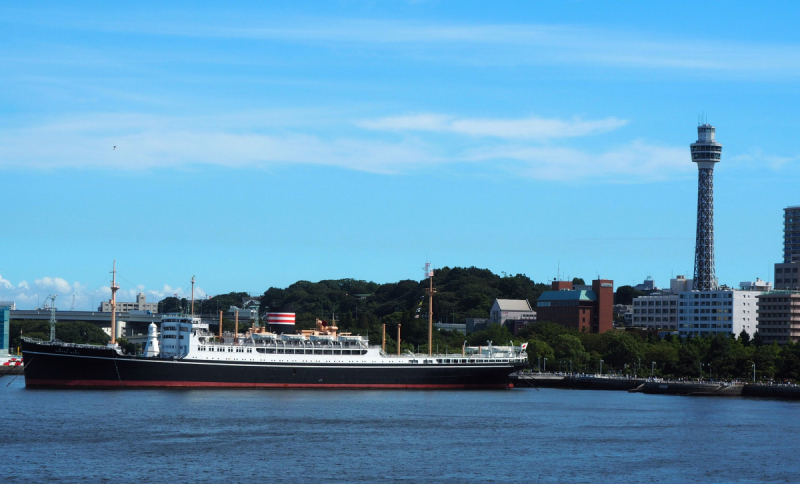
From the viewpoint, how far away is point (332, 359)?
91125 mm

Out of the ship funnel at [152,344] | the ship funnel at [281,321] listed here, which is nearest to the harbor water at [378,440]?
the ship funnel at [152,344]

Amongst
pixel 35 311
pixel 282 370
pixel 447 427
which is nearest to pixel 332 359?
pixel 282 370

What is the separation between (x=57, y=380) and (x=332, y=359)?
23.8m

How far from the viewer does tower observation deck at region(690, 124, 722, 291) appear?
177 meters

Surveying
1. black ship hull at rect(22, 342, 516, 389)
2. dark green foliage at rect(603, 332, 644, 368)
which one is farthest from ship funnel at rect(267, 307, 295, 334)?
dark green foliage at rect(603, 332, 644, 368)

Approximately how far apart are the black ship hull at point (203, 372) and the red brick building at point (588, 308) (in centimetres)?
7095

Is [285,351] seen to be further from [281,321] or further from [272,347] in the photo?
[281,321]

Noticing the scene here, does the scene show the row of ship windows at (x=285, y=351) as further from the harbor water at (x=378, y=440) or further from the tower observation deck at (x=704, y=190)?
the tower observation deck at (x=704, y=190)

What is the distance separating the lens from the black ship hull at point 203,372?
83812 mm

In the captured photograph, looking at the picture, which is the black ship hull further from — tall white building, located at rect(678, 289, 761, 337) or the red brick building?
the red brick building

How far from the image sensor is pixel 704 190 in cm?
17962

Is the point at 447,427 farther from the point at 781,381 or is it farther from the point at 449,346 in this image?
the point at 449,346

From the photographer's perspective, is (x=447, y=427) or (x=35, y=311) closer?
(x=447, y=427)

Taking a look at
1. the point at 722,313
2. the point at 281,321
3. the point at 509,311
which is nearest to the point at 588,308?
the point at 509,311
